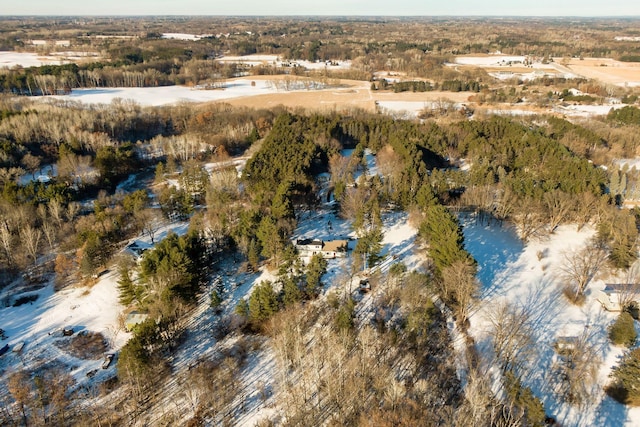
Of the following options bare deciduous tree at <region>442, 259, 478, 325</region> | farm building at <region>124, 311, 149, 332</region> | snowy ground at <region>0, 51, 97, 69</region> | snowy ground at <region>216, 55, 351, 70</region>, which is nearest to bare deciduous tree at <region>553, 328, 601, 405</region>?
bare deciduous tree at <region>442, 259, 478, 325</region>

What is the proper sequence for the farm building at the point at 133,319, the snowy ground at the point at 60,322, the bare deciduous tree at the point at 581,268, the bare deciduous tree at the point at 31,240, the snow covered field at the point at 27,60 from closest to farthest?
1. the snowy ground at the point at 60,322
2. the farm building at the point at 133,319
3. the bare deciduous tree at the point at 581,268
4. the bare deciduous tree at the point at 31,240
5. the snow covered field at the point at 27,60

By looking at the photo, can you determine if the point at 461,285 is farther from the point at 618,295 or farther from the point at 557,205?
the point at 557,205

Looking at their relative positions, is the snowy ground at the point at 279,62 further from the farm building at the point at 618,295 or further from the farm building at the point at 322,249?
the farm building at the point at 618,295

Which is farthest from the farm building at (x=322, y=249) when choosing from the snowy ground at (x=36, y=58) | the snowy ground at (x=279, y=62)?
the snowy ground at (x=36, y=58)

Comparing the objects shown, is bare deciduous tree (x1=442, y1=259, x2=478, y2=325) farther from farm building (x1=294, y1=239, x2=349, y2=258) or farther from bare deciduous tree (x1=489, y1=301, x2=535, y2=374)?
farm building (x1=294, y1=239, x2=349, y2=258)

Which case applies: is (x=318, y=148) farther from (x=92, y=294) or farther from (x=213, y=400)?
(x=213, y=400)

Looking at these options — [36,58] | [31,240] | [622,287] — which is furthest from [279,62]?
[622,287]
